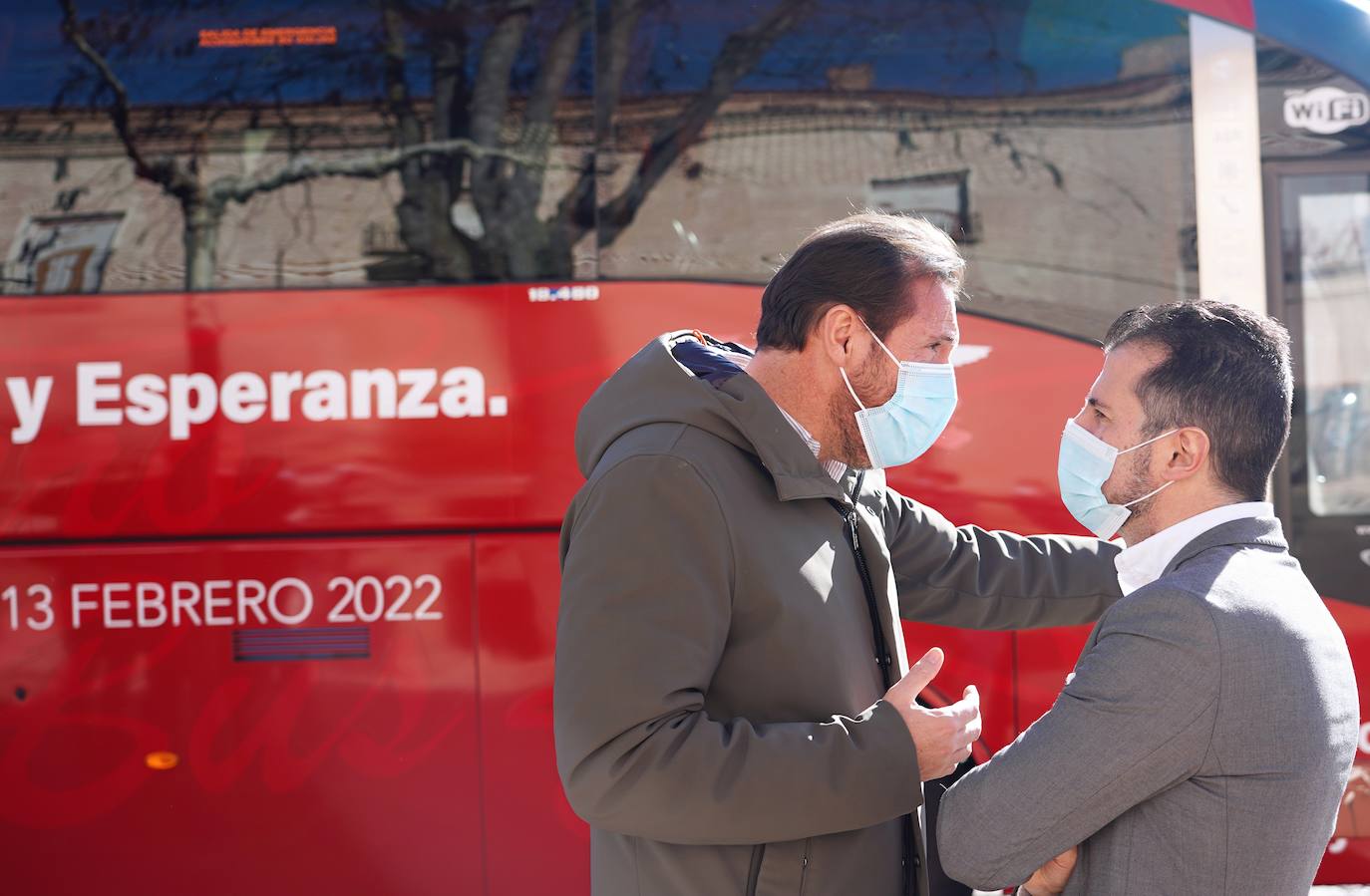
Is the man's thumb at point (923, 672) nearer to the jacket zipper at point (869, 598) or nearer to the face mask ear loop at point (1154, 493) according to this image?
the jacket zipper at point (869, 598)

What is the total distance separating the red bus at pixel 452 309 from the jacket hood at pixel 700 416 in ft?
5.03

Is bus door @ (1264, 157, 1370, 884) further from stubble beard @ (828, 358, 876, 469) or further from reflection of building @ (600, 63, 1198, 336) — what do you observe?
stubble beard @ (828, 358, 876, 469)

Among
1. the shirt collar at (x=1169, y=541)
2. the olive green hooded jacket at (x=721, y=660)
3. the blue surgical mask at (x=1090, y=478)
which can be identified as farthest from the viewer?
the blue surgical mask at (x=1090, y=478)

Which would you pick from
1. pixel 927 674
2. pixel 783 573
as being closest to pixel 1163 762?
pixel 927 674

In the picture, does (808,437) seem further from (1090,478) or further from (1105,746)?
(1105,746)

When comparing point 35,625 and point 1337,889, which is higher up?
point 35,625

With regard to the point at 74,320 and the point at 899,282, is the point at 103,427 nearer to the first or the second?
the point at 74,320

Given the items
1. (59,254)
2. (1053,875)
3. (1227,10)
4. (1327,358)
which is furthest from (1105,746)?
(59,254)

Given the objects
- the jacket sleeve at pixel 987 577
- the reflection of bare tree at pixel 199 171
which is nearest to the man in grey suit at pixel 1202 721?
the jacket sleeve at pixel 987 577

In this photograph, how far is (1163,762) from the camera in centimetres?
147

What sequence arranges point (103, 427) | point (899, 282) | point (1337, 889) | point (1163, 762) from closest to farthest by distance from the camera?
point (1163, 762) < point (899, 282) < point (103, 427) < point (1337, 889)

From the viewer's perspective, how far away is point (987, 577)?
2436 mm

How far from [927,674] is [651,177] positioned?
2.12 metres

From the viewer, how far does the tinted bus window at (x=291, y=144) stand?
133 inches
